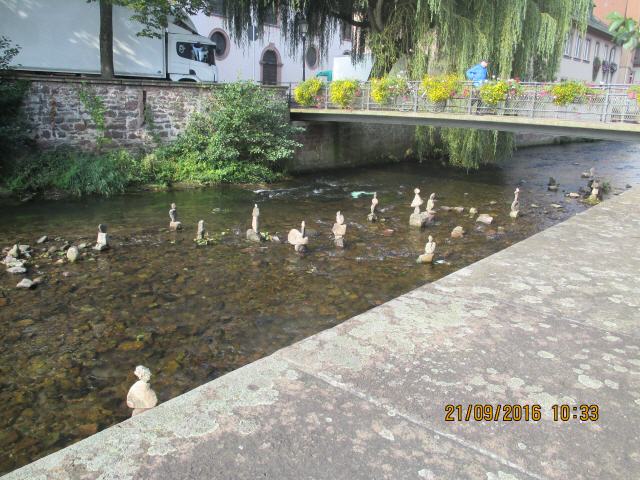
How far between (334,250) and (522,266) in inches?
222

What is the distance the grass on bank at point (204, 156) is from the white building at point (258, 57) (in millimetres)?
11330

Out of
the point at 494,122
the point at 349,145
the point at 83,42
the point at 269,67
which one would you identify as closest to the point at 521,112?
the point at 494,122

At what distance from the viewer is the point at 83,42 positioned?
1853 cm

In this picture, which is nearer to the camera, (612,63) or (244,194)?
(244,194)

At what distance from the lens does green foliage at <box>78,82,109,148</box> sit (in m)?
15.4

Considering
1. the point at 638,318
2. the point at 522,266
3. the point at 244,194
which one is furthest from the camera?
the point at 244,194

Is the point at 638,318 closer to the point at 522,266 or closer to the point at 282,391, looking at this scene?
the point at 522,266

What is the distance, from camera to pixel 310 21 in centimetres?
2070

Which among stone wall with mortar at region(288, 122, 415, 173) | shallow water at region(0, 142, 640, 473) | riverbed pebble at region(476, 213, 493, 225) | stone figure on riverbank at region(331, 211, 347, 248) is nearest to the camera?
shallow water at region(0, 142, 640, 473)

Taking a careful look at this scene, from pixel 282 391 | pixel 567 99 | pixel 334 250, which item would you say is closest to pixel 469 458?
pixel 282 391

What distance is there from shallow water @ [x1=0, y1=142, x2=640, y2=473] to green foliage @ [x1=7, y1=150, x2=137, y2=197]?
2.24 feet

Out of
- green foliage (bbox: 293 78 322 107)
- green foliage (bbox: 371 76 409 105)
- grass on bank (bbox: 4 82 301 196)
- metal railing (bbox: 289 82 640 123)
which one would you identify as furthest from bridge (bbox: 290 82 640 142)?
grass on bank (bbox: 4 82 301 196)

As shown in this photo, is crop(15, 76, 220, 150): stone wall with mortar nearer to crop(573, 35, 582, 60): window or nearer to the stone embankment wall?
the stone embankment wall
